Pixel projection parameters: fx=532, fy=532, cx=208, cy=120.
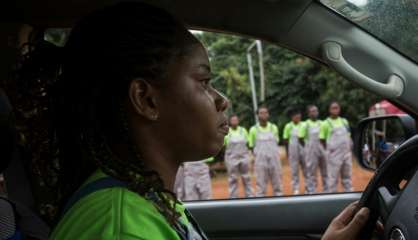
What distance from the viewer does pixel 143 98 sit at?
110 centimetres

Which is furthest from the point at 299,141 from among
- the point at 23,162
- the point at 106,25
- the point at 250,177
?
the point at 106,25

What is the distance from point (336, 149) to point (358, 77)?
8.32 meters

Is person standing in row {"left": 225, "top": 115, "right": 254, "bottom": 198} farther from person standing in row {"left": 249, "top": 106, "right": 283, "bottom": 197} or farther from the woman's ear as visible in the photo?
the woman's ear

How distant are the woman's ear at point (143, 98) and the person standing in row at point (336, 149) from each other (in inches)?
348

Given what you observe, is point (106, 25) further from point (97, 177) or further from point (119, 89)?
point (97, 177)

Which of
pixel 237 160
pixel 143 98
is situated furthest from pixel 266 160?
pixel 143 98

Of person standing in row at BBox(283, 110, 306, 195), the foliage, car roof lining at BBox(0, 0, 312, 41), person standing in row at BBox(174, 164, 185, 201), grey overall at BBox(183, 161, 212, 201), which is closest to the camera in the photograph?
person standing in row at BBox(174, 164, 185, 201)

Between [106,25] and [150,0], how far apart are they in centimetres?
65

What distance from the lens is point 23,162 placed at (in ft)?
6.57

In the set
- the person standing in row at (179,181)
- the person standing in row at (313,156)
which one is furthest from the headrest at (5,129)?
the person standing in row at (313,156)

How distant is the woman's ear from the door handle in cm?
81

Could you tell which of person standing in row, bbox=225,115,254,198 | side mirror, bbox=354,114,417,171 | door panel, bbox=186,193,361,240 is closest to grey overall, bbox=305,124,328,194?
person standing in row, bbox=225,115,254,198

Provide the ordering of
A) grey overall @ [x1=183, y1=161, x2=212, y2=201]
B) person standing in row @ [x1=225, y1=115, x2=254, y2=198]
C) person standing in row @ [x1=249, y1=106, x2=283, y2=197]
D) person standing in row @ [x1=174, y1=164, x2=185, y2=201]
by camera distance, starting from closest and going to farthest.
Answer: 1. person standing in row @ [x1=174, y1=164, x2=185, y2=201]
2. grey overall @ [x1=183, y1=161, x2=212, y2=201]
3. person standing in row @ [x1=249, y1=106, x2=283, y2=197]
4. person standing in row @ [x1=225, y1=115, x2=254, y2=198]

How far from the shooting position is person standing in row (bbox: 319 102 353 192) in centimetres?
973
